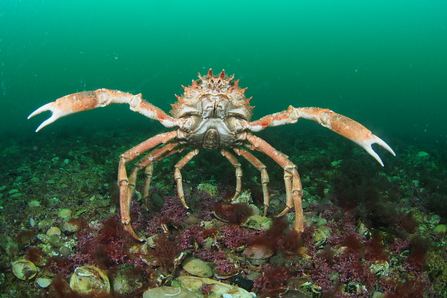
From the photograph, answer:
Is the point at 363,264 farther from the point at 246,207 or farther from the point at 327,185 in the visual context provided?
the point at 327,185

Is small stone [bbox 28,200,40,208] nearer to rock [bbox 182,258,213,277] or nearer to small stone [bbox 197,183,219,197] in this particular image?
small stone [bbox 197,183,219,197]

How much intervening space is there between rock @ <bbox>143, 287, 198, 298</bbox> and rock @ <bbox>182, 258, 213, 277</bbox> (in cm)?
50

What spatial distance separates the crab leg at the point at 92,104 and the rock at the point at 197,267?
2442 millimetres

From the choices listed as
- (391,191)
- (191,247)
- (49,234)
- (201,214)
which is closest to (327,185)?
(391,191)

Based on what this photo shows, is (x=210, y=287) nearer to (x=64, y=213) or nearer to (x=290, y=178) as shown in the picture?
(x=290, y=178)

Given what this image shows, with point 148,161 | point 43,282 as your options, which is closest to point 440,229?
point 148,161

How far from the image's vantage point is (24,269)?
3973 mm

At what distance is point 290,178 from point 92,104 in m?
3.74

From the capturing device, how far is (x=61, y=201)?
6.36 metres

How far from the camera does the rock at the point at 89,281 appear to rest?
369 centimetres

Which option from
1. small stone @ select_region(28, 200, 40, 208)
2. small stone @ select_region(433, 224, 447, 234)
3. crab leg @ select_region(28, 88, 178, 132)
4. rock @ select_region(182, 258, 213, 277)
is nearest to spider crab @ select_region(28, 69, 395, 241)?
crab leg @ select_region(28, 88, 178, 132)

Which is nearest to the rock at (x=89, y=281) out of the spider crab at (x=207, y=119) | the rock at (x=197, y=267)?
the spider crab at (x=207, y=119)

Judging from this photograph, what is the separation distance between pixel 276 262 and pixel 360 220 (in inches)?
93.6

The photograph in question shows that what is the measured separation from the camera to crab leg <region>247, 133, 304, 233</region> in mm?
4707
